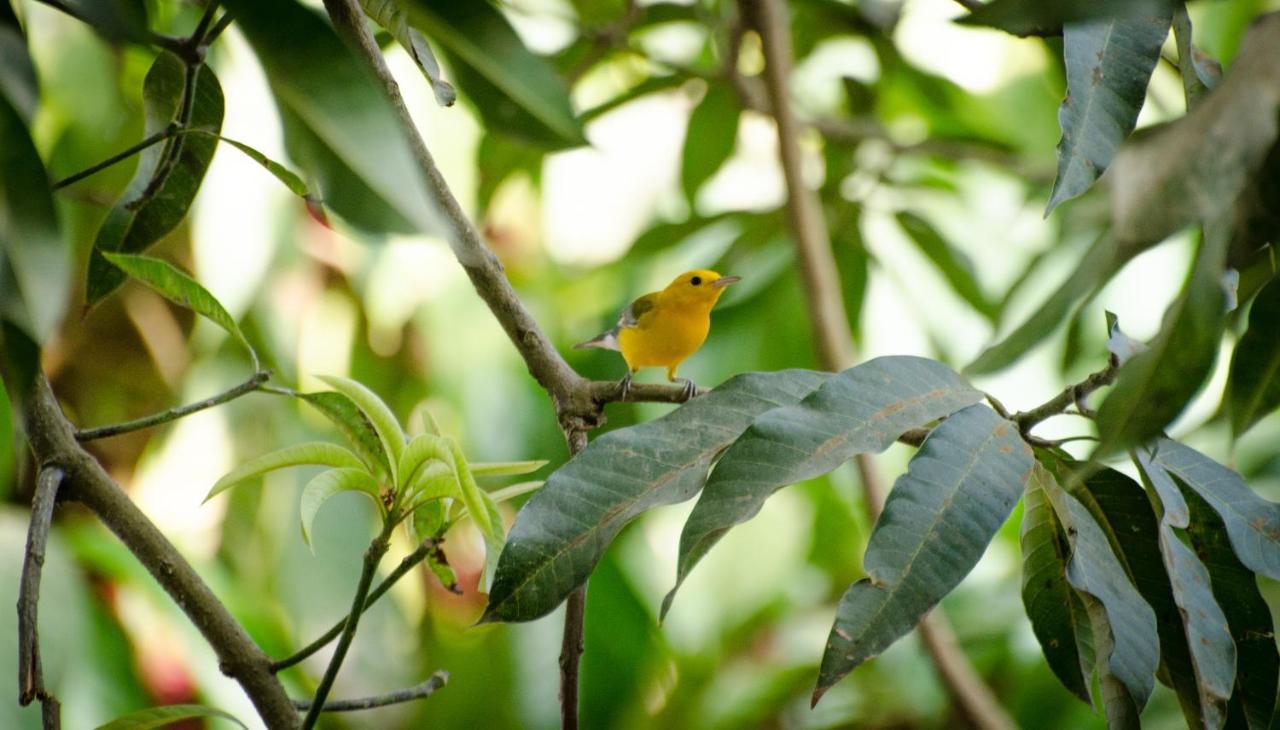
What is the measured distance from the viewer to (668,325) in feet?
4.89

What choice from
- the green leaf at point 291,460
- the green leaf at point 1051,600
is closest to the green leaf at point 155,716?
the green leaf at point 291,460

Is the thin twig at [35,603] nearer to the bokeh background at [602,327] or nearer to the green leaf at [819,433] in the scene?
the green leaf at [819,433]

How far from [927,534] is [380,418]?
1.13 ft

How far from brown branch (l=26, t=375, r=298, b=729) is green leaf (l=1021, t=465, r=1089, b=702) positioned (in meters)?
0.48

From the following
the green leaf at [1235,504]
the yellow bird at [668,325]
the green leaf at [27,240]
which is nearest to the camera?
the green leaf at [27,240]

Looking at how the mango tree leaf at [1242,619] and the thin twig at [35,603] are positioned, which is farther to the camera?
the mango tree leaf at [1242,619]

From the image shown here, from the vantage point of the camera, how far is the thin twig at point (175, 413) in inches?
26.0

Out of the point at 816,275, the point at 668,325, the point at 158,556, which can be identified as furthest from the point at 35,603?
the point at 816,275

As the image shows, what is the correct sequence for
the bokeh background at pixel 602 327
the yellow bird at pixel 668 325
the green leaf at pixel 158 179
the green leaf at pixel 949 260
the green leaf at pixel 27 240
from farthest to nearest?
the bokeh background at pixel 602 327 < the green leaf at pixel 949 260 < the yellow bird at pixel 668 325 < the green leaf at pixel 158 179 < the green leaf at pixel 27 240

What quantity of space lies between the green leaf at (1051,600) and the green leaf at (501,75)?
1.25 feet

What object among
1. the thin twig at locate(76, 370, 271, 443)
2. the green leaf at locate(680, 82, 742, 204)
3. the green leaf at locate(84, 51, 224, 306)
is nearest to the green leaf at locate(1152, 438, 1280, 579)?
the thin twig at locate(76, 370, 271, 443)

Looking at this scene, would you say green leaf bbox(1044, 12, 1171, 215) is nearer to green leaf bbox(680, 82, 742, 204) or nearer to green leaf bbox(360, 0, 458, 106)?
green leaf bbox(360, 0, 458, 106)

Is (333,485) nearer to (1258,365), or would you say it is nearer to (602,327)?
(1258,365)

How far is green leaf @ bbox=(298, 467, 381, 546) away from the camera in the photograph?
27.4 inches
